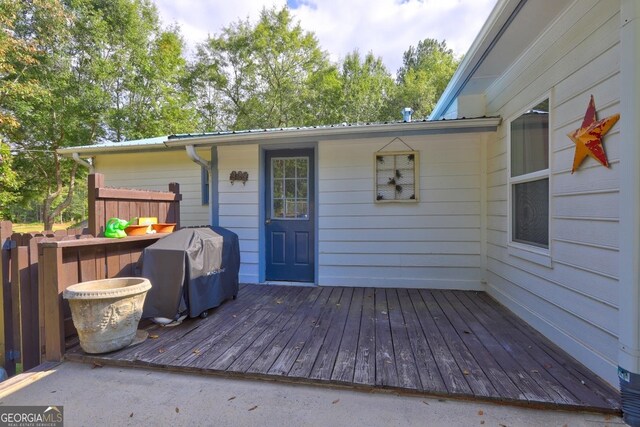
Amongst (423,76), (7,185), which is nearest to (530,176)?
(7,185)

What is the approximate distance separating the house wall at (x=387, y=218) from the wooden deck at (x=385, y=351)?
26.6 inches

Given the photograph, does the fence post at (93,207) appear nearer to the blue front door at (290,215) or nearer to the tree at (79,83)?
the blue front door at (290,215)

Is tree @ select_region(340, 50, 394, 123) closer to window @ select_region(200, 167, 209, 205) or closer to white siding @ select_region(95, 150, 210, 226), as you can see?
white siding @ select_region(95, 150, 210, 226)

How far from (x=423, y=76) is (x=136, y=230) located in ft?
52.7

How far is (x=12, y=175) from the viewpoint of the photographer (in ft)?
27.7

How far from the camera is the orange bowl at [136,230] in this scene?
296 cm

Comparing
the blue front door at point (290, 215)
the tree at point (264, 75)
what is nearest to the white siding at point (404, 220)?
the blue front door at point (290, 215)

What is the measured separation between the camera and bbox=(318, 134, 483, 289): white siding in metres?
3.95

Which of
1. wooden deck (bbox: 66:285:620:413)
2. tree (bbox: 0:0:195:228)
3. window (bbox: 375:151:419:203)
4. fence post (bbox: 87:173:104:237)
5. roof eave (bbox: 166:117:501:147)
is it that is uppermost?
tree (bbox: 0:0:195:228)

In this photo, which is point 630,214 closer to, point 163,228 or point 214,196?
point 163,228

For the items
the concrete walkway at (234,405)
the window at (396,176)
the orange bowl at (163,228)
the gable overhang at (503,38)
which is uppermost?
the gable overhang at (503,38)

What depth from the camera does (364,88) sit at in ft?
48.6

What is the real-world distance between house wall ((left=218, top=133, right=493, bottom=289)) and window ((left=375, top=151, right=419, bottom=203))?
84mm

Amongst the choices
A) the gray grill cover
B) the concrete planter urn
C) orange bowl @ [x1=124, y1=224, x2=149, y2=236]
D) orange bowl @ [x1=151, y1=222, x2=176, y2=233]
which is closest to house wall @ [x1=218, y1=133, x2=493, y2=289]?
orange bowl @ [x1=151, y1=222, x2=176, y2=233]
